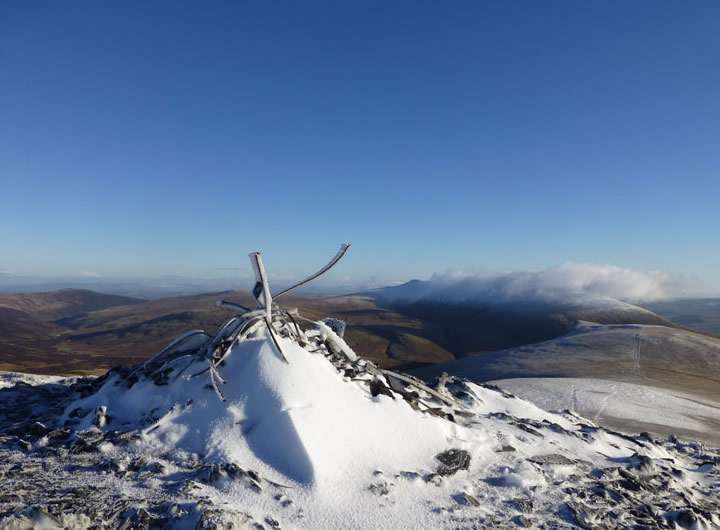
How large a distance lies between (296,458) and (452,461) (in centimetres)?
231

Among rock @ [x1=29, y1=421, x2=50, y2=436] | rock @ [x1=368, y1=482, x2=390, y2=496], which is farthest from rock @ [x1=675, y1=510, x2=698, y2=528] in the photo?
rock @ [x1=29, y1=421, x2=50, y2=436]

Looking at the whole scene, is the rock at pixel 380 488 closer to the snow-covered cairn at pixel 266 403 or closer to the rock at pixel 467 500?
the snow-covered cairn at pixel 266 403

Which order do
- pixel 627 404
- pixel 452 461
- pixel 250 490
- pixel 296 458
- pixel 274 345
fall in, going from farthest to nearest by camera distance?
pixel 627 404 → pixel 274 345 → pixel 452 461 → pixel 296 458 → pixel 250 490

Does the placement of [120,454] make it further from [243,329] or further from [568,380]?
[568,380]

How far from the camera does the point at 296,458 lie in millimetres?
5051

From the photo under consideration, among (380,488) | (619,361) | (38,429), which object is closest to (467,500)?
(380,488)

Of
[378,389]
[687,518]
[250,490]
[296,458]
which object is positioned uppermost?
[378,389]

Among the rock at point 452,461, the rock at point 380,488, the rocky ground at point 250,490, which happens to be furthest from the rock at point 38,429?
the rock at point 452,461

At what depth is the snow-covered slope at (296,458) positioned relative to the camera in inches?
170

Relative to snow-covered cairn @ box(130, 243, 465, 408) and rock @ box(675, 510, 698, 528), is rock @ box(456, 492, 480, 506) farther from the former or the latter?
rock @ box(675, 510, 698, 528)

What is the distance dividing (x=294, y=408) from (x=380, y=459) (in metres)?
1.42

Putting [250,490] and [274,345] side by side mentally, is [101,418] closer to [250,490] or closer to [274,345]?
[274,345]

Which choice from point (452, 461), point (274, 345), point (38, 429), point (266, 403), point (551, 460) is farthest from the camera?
point (274, 345)

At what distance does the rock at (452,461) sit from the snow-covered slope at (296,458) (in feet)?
0.09
